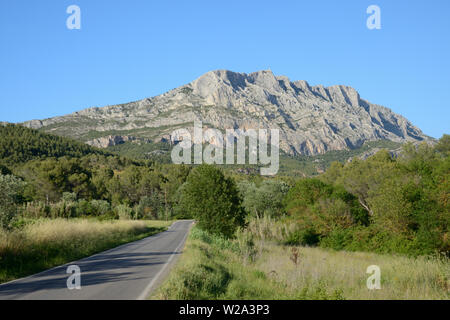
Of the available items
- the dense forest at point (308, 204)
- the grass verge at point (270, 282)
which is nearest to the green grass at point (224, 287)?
the grass verge at point (270, 282)

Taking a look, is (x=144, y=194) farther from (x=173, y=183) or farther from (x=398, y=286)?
(x=398, y=286)

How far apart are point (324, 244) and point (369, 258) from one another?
30.2 feet

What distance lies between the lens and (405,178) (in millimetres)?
47281

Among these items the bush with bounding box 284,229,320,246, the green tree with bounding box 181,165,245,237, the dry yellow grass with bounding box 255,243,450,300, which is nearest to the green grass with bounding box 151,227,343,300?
the dry yellow grass with bounding box 255,243,450,300

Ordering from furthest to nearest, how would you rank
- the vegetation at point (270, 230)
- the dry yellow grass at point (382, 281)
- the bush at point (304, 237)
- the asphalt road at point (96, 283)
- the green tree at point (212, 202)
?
1. the bush at point (304, 237)
2. the green tree at point (212, 202)
3. the dry yellow grass at point (382, 281)
4. the vegetation at point (270, 230)
5. the asphalt road at point (96, 283)

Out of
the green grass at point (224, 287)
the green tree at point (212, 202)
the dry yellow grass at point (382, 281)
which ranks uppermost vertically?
the green tree at point (212, 202)

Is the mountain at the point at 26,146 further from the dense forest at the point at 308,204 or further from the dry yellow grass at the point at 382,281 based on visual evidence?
the dry yellow grass at the point at 382,281

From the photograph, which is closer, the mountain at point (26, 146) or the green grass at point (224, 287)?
the green grass at point (224, 287)

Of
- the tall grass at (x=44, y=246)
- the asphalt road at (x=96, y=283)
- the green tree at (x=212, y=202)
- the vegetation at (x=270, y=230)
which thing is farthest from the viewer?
the green tree at (x=212, y=202)

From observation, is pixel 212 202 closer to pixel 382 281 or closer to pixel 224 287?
pixel 382 281

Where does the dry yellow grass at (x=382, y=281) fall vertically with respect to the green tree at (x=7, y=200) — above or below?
below

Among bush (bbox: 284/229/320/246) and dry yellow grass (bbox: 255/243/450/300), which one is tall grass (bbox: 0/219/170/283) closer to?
dry yellow grass (bbox: 255/243/450/300)

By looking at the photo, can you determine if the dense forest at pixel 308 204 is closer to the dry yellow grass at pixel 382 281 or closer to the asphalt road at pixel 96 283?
the asphalt road at pixel 96 283

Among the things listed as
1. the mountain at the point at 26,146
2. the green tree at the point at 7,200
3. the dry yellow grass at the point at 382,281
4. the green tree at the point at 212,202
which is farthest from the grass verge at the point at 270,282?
the mountain at the point at 26,146
